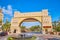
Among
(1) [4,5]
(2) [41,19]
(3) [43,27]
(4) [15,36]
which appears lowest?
(4) [15,36]

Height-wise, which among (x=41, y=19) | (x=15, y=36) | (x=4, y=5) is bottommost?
(x=15, y=36)

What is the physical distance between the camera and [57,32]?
3832mm

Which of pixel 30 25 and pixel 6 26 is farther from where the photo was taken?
pixel 6 26

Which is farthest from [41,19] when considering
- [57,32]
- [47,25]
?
[57,32]

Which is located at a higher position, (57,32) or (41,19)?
(41,19)

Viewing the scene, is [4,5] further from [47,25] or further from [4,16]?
[47,25]

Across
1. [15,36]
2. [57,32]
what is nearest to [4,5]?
[15,36]

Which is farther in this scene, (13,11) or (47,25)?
(47,25)

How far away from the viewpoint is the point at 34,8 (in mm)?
3604

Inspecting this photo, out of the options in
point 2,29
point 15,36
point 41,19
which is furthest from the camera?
point 41,19

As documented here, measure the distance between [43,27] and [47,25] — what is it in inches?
7.6

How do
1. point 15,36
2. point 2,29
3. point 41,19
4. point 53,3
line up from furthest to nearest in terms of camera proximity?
point 41,19
point 2,29
point 15,36
point 53,3

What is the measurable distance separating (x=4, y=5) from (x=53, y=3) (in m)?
1.40

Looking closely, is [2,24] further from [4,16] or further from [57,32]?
[57,32]
